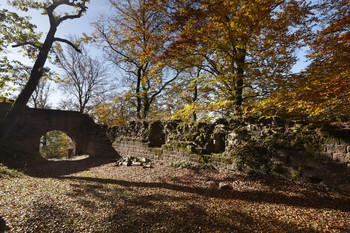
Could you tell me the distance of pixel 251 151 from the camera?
5648mm

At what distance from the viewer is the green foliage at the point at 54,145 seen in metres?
21.2

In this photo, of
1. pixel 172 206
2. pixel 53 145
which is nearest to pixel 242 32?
pixel 172 206

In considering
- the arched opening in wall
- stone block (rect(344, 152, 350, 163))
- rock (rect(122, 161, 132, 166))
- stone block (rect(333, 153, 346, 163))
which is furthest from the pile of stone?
the arched opening in wall

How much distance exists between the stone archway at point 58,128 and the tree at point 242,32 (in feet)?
27.4

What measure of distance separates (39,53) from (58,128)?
8.81m

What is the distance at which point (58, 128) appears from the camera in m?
13.2

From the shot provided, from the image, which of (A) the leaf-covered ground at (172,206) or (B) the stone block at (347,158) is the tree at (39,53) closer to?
(A) the leaf-covered ground at (172,206)

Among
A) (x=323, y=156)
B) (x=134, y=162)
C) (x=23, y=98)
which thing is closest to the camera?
A: (x=323, y=156)

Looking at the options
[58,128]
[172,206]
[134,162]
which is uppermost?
[58,128]

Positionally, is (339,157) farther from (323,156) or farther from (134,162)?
(134,162)

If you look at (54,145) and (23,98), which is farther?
(54,145)

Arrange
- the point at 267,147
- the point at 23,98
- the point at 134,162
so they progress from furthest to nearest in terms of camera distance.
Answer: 1. the point at 134,162
2. the point at 23,98
3. the point at 267,147

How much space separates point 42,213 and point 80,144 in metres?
12.2

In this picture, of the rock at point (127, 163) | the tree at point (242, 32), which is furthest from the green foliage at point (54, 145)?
the tree at point (242, 32)
